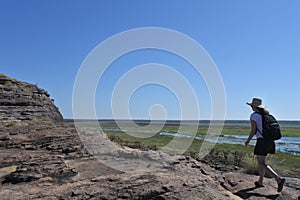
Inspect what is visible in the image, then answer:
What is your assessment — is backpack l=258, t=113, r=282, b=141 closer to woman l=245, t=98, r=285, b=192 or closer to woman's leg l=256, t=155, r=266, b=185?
woman l=245, t=98, r=285, b=192

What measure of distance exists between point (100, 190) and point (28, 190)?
1.43 metres

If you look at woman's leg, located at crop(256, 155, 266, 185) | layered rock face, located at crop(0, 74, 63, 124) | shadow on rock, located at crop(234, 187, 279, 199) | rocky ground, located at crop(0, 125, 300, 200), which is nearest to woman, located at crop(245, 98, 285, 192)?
woman's leg, located at crop(256, 155, 266, 185)

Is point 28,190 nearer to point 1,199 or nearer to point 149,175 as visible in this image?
point 1,199

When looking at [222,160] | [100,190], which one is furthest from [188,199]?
[222,160]

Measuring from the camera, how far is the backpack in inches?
275

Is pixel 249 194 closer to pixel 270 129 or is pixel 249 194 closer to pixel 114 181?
pixel 270 129

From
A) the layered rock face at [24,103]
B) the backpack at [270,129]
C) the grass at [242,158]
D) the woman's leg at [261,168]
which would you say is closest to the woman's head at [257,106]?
the backpack at [270,129]

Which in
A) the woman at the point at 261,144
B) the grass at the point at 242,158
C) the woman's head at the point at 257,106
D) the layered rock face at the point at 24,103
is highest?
the layered rock face at the point at 24,103

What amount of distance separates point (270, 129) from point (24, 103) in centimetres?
1978

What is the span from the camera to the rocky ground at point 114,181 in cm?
549

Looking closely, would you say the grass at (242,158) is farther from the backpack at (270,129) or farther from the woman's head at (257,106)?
the woman's head at (257,106)

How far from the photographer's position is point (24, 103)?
21703 mm

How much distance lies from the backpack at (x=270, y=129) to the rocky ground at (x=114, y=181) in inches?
53.5

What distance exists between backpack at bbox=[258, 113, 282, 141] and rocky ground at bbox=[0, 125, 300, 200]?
1360 millimetres
